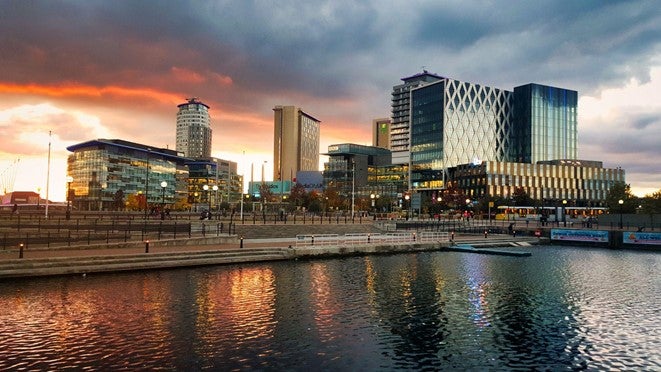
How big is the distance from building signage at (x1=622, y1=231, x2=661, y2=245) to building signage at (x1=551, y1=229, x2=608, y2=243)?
2450 mm

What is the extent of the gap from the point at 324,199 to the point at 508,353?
169 m

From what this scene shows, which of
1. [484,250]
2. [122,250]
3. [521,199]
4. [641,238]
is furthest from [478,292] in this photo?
[521,199]

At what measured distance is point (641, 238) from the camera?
64750 millimetres

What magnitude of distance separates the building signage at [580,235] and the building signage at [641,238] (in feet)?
8.04


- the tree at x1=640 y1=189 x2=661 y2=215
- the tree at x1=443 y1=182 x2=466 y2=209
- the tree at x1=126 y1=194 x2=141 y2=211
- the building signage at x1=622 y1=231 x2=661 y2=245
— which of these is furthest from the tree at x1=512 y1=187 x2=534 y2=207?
the tree at x1=126 y1=194 x2=141 y2=211

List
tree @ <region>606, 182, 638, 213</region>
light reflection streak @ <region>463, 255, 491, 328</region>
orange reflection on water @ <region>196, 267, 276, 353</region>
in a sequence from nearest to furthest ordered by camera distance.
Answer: orange reflection on water @ <region>196, 267, 276, 353</region> → light reflection streak @ <region>463, 255, 491, 328</region> → tree @ <region>606, 182, 638, 213</region>

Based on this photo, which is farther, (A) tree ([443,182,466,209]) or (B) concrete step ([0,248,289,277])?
(A) tree ([443,182,466,209])

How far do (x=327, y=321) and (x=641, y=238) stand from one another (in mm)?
59878

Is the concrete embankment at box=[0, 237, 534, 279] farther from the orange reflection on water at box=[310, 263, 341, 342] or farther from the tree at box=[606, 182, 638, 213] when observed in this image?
the tree at box=[606, 182, 638, 213]

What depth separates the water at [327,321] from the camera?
53.2 ft

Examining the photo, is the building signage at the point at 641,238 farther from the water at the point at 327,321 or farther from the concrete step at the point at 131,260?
the concrete step at the point at 131,260

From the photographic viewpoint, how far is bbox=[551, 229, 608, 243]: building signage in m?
67.9

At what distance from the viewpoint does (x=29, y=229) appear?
Result: 51.1 metres

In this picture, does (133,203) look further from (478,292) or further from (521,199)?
(478,292)
